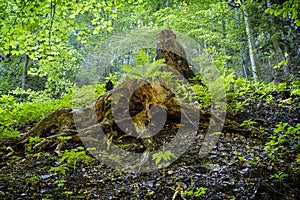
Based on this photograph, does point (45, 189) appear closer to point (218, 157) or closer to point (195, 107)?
point (218, 157)

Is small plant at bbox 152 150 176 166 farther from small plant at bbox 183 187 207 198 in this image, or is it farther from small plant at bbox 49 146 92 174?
small plant at bbox 49 146 92 174

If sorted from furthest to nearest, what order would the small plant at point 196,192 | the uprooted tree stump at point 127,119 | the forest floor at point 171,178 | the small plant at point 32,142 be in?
the uprooted tree stump at point 127,119, the small plant at point 32,142, the forest floor at point 171,178, the small plant at point 196,192

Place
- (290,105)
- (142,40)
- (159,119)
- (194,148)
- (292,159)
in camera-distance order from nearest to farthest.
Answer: (292,159) < (194,148) < (159,119) < (290,105) < (142,40)

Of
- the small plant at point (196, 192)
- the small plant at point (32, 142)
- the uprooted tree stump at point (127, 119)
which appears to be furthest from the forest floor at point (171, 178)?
the uprooted tree stump at point (127, 119)

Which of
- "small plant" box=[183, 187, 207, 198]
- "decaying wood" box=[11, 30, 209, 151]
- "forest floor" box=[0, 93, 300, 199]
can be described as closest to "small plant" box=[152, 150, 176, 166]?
"forest floor" box=[0, 93, 300, 199]

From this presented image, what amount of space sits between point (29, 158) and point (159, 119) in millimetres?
2481

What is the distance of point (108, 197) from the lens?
118 inches

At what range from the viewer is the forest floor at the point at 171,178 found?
2.75 m

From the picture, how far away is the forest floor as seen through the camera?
2.75 m

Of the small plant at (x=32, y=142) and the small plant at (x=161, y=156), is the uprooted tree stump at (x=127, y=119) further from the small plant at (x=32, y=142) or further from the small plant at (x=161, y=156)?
the small plant at (x=161, y=156)

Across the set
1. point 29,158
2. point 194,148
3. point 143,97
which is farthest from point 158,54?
point 29,158

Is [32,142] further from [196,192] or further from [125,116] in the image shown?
[196,192]

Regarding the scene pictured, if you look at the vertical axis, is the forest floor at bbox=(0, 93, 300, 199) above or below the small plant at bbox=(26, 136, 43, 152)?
below

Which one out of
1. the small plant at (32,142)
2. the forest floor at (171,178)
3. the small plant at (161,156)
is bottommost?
the forest floor at (171,178)
